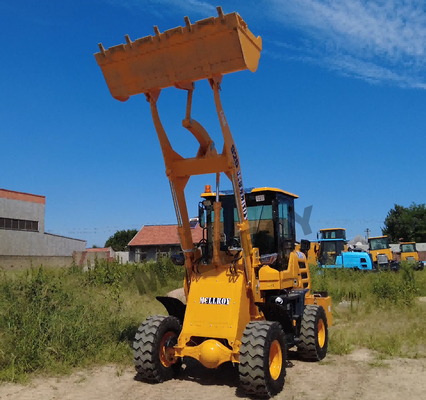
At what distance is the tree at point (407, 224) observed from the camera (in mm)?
56000

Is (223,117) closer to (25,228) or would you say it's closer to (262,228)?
(262,228)

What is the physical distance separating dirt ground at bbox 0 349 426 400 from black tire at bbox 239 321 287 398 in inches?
11.4

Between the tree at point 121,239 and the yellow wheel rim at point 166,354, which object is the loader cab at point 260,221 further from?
the tree at point 121,239

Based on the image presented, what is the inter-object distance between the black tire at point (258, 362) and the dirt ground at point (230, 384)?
0.95 feet

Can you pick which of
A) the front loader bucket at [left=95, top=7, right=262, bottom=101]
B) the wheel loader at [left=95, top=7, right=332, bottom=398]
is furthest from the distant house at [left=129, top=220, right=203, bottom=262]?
the front loader bucket at [left=95, top=7, right=262, bottom=101]

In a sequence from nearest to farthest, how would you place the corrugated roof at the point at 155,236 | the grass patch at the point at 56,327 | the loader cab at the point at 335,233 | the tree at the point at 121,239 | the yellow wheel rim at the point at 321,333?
1. the grass patch at the point at 56,327
2. the yellow wheel rim at the point at 321,333
3. the loader cab at the point at 335,233
4. the corrugated roof at the point at 155,236
5. the tree at the point at 121,239

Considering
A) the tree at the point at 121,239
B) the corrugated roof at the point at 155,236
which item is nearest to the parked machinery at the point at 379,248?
the corrugated roof at the point at 155,236

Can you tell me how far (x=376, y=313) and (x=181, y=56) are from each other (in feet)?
28.9

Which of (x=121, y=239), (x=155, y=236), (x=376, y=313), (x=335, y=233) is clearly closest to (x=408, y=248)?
(x=335, y=233)

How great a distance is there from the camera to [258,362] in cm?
541

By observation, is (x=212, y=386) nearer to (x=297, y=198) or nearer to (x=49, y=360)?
(x=49, y=360)

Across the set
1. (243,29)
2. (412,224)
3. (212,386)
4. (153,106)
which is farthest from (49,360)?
(412,224)

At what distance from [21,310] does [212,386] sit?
13.9 ft

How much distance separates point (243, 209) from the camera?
6.39 meters
